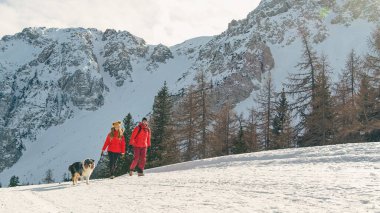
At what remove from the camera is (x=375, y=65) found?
26.7 metres

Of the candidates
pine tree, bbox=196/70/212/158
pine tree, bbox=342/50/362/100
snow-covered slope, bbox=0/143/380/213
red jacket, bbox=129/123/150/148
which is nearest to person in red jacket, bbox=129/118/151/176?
red jacket, bbox=129/123/150/148

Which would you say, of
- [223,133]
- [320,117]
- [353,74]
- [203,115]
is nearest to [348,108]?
[320,117]

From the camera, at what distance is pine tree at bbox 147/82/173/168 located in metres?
32.9

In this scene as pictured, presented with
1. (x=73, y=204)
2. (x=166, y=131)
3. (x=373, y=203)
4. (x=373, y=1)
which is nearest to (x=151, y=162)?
(x=166, y=131)

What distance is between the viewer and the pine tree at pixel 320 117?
28422 mm

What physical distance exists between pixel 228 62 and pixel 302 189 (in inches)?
6305

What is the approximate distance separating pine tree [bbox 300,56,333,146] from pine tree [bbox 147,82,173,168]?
11.2 m

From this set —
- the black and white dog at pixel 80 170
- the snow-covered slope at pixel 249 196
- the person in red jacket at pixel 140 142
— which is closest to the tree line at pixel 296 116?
the person in red jacket at pixel 140 142

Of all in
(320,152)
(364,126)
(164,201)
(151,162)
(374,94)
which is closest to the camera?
(164,201)

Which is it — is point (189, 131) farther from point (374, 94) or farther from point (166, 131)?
point (374, 94)

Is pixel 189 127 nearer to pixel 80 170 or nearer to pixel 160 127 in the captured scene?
pixel 160 127

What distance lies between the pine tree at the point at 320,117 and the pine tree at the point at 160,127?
11.2 m

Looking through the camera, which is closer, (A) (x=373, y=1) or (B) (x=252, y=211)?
(B) (x=252, y=211)

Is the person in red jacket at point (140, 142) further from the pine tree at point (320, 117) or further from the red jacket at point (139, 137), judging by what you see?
the pine tree at point (320, 117)
